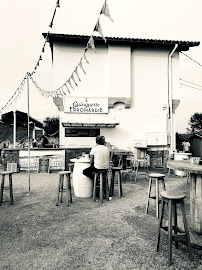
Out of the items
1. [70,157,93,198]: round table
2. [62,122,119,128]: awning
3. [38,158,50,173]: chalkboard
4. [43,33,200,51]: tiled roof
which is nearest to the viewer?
[70,157,93,198]: round table

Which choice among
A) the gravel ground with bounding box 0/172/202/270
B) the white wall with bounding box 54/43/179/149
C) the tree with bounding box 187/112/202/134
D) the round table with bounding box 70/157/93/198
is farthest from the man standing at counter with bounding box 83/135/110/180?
the tree with bounding box 187/112/202/134

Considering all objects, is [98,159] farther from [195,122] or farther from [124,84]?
[195,122]

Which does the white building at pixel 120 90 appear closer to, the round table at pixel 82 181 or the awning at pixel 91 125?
the awning at pixel 91 125

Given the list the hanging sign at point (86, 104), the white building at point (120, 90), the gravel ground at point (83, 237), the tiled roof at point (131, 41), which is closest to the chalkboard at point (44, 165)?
the white building at point (120, 90)

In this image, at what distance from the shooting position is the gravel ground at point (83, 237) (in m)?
2.35

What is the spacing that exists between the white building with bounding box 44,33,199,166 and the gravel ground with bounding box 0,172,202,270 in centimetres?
620

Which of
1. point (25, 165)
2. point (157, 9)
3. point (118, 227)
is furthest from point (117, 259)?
point (25, 165)

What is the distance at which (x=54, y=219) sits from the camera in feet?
12.1

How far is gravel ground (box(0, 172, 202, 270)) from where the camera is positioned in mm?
2354

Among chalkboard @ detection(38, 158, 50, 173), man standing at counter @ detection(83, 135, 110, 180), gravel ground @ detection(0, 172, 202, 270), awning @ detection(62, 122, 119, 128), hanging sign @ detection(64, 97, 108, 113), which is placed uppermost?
hanging sign @ detection(64, 97, 108, 113)

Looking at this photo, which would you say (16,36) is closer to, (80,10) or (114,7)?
(80,10)

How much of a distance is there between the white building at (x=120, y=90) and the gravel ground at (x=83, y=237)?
20.4ft

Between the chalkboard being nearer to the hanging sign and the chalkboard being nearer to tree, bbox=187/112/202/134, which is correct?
the hanging sign

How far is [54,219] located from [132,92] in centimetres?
861
